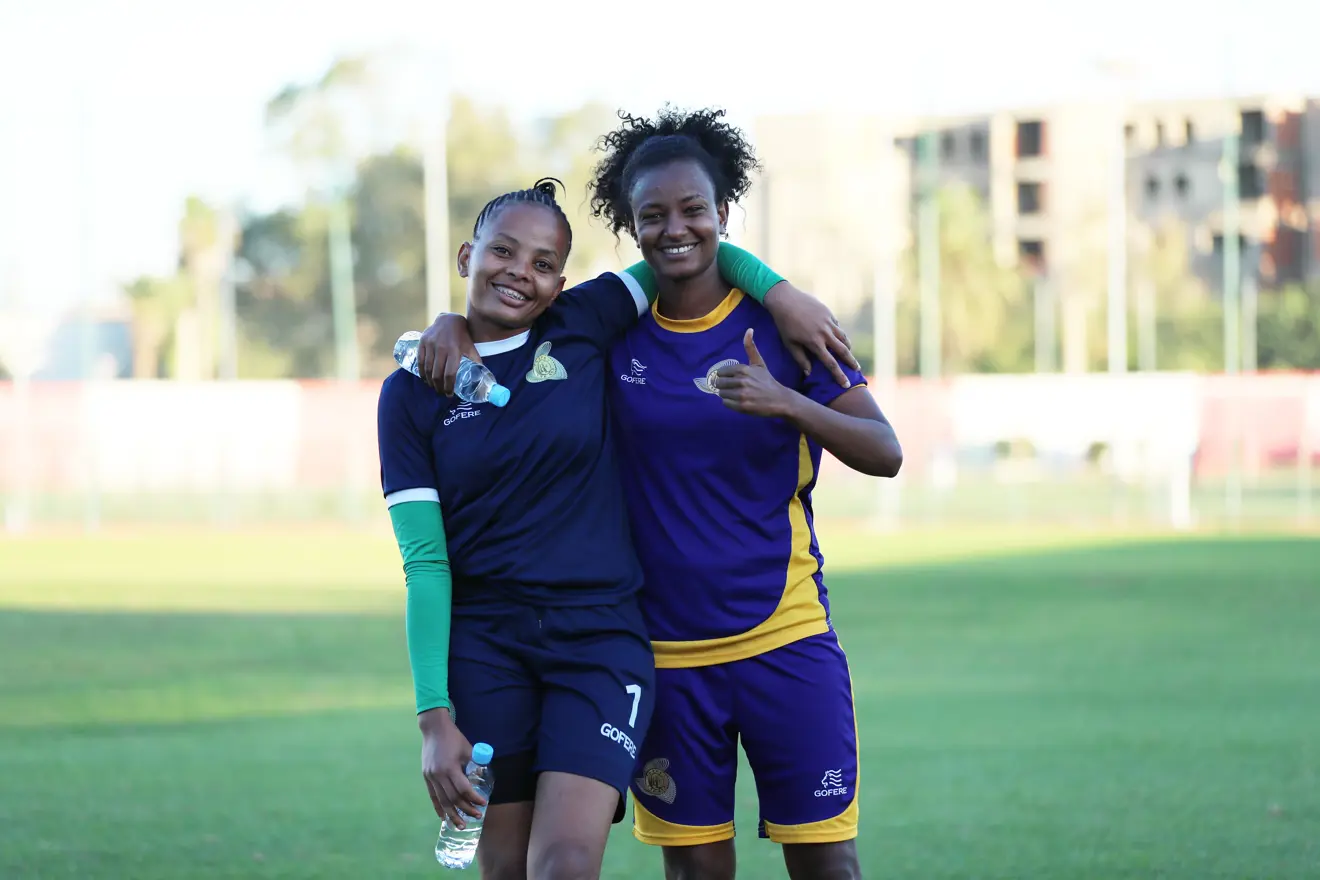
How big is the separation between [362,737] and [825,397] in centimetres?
604

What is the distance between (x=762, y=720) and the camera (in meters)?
4.23

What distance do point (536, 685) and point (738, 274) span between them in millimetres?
1103

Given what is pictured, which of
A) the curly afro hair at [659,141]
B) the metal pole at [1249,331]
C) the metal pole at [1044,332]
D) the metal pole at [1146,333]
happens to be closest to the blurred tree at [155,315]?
the metal pole at [1044,332]

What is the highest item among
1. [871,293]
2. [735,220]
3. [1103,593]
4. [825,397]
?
[871,293]

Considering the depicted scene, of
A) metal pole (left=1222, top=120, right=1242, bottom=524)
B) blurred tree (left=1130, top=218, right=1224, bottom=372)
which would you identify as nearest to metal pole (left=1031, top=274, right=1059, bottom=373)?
blurred tree (left=1130, top=218, right=1224, bottom=372)

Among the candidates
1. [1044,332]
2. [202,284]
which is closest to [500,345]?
[1044,332]

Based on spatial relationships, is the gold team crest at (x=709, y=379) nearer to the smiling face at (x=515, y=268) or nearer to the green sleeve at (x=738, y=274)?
the green sleeve at (x=738, y=274)

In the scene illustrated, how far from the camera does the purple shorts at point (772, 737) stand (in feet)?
13.9

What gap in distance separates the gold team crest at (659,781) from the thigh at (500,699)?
41 centimetres

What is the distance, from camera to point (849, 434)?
409 centimetres

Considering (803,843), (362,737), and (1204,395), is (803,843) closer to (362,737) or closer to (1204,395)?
(362,737)

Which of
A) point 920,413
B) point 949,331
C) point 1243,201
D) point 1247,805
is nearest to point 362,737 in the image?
point 1247,805

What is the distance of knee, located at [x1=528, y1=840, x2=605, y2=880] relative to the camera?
373 centimetres

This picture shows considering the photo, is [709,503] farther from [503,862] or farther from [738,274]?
[503,862]
